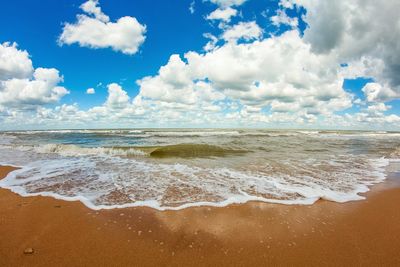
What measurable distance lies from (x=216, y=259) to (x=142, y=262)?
110cm

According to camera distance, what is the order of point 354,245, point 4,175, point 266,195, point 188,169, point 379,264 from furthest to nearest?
point 188,169
point 4,175
point 266,195
point 354,245
point 379,264

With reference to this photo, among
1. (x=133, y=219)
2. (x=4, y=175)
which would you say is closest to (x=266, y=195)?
(x=133, y=219)

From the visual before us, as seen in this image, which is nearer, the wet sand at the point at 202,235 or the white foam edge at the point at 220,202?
the wet sand at the point at 202,235

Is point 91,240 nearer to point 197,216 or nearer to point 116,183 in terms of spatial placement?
point 197,216

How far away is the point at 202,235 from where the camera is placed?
3.97m

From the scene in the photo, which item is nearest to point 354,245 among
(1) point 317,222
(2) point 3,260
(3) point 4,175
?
(1) point 317,222

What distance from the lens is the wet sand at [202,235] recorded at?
3314mm

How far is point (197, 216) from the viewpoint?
4.74 metres

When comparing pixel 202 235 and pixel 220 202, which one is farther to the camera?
pixel 220 202

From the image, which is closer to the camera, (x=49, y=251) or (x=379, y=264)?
(x=379, y=264)

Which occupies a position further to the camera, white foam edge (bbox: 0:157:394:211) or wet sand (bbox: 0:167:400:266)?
white foam edge (bbox: 0:157:394:211)

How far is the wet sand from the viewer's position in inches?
130

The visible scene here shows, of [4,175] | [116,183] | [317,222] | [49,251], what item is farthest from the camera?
[4,175]

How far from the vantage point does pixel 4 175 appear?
850 centimetres
